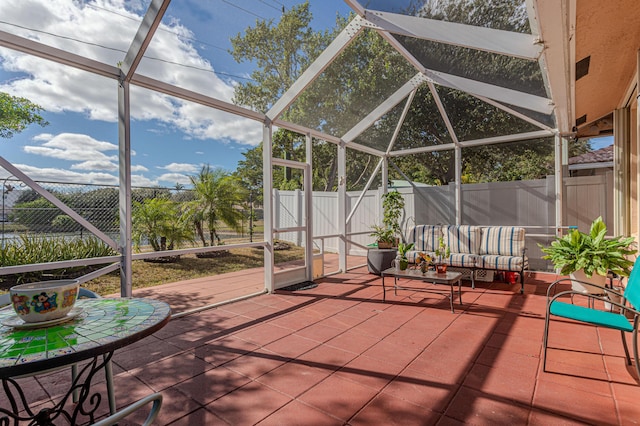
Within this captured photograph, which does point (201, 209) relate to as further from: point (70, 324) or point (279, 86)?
point (70, 324)

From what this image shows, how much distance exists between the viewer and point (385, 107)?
602 centimetres

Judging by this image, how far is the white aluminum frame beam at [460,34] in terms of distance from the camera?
3.13m

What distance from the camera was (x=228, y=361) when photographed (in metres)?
2.82

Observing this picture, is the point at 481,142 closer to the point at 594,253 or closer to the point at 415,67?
the point at 415,67

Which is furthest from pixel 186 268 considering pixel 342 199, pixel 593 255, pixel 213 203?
pixel 593 255

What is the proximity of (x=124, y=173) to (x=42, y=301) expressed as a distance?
2.58 metres

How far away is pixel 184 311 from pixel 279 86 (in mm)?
3284

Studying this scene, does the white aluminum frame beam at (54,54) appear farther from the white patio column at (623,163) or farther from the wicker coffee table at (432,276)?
the white patio column at (623,163)

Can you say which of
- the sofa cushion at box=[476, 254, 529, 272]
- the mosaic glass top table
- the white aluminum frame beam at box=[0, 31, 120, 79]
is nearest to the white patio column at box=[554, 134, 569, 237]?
the sofa cushion at box=[476, 254, 529, 272]

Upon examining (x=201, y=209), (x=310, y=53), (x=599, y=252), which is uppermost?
(x=310, y=53)

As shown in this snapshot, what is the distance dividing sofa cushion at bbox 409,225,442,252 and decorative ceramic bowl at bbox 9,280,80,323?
5.91m

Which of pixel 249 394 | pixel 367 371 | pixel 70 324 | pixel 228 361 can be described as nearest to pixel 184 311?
pixel 228 361

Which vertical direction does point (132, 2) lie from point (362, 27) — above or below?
below

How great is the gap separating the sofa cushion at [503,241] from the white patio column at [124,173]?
5430 millimetres
